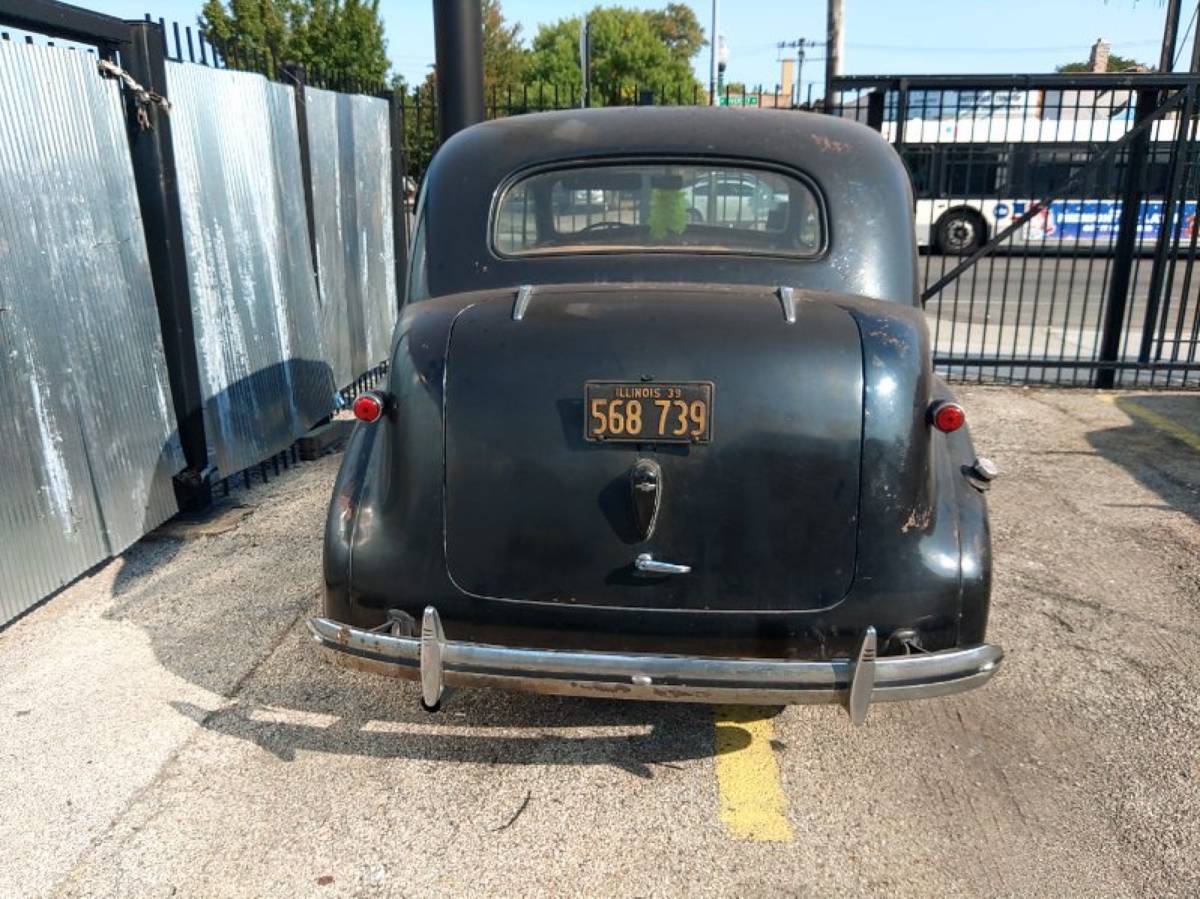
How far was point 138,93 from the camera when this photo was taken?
456cm

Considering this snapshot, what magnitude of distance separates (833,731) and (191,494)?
364 cm

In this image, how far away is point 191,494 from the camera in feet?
16.9

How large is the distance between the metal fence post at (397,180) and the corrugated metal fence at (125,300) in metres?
1.62

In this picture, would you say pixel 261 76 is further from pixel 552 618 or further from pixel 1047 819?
pixel 1047 819

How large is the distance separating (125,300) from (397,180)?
4446 mm

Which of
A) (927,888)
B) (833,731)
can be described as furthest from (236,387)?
(927,888)

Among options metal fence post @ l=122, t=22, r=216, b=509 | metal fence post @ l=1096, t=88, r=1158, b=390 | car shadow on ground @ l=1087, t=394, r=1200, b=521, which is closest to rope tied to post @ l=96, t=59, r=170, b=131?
metal fence post @ l=122, t=22, r=216, b=509

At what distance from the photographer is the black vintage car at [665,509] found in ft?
8.40

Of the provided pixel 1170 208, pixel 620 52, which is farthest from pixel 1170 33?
pixel 620 52

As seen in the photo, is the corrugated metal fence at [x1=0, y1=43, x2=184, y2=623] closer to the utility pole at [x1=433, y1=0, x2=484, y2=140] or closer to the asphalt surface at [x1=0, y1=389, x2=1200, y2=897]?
the asphalt surface at [x1=0, y1=389, x2=1200, y2=897]

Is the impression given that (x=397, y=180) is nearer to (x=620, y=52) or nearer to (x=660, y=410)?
(x=660, y=410)

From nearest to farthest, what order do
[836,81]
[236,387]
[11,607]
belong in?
1. [11,607]
2. [236,387]
3. [836,81]

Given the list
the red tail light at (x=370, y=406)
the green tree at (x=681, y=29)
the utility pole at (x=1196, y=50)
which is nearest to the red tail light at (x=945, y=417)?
the red tail light at (x=370, y=406)

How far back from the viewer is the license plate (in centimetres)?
255
